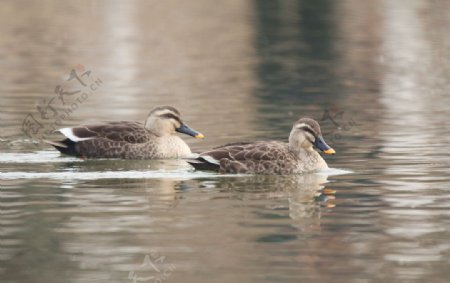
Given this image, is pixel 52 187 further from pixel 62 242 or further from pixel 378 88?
pixel 378 88

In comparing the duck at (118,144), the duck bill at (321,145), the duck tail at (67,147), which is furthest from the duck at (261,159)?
the duck tail at (67,147)

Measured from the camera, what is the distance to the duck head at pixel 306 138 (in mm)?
23125

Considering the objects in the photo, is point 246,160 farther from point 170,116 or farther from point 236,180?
Answer: point 170,116

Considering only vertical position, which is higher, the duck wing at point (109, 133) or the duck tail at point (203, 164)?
the duck wing at point (109, 133)

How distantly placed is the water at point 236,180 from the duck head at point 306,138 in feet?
1.46

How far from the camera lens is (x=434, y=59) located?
51812 mm

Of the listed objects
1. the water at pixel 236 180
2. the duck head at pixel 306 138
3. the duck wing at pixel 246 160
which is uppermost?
the duck head at pixel 306 138

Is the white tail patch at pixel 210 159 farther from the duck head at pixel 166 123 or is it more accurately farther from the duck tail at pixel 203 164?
the duck head at pixel 166 123

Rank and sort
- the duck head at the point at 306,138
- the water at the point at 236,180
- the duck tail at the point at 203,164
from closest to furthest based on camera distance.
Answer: the water at the point at 236,180
the duck tail at the point at 203,164
the duck head at the point at 306,138

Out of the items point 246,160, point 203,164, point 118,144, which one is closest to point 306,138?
point 246,160

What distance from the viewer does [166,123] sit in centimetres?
2572

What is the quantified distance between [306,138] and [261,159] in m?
0.93

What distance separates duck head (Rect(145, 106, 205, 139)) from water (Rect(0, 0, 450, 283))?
1.05m

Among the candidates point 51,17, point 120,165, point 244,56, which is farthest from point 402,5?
point 120,165
